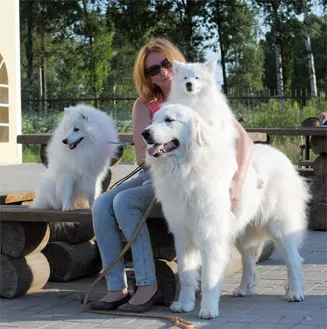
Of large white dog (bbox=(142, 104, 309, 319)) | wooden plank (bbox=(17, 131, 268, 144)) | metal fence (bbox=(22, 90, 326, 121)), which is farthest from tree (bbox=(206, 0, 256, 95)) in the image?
large white dog (bbox=(142, 104, 309, 319))

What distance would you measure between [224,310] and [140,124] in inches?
51.9

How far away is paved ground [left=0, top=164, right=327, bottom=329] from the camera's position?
4.16 meters

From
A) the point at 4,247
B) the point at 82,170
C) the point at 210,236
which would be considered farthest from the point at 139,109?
the point at 4,247

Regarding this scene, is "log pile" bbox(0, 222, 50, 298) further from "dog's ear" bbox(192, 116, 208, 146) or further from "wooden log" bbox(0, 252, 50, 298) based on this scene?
"dog's ear" bbox(192, 116, 208, 146)

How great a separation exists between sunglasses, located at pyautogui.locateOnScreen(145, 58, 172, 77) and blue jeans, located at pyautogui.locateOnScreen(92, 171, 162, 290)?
0.79m

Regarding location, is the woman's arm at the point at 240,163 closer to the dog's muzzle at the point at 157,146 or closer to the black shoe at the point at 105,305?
the dog's muzzle at the point at 157,146

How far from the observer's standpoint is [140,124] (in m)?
4.72

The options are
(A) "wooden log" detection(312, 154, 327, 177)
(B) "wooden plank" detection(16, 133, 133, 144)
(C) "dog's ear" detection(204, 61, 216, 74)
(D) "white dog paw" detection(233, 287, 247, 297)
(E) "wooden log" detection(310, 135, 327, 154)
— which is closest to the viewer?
(D) "white dog paw" detection(233, 287, 247, 297)

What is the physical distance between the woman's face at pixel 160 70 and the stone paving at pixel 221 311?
1.52m

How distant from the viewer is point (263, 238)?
4906 mm

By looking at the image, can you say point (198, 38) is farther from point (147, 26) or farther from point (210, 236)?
point (210, 236)

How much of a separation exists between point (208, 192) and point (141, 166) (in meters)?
0.69

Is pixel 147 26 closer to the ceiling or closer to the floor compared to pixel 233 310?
closer to the ceiling

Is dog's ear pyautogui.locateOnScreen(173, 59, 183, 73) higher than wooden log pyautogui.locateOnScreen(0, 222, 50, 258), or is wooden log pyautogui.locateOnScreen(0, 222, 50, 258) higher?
dog's ear pyautogui.locateOnScreen(173, 59, 183, 73)
